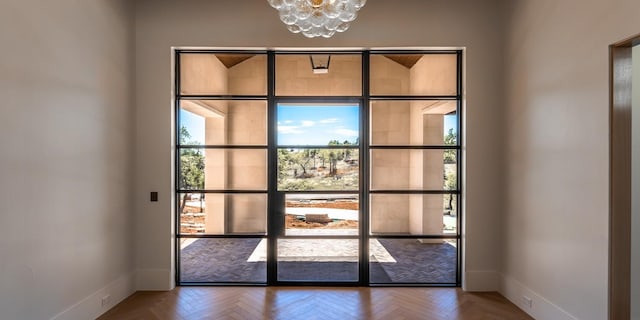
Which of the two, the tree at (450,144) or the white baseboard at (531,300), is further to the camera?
the tree at (450,144)

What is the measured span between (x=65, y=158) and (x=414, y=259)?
13.2 ft

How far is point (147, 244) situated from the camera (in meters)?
4.30

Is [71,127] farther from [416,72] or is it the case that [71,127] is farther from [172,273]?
[416,72]

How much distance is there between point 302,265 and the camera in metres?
4.47

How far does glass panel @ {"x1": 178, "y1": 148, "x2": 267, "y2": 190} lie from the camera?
4.44 m

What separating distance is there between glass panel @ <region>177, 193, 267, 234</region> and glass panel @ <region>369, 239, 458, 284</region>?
1522mm

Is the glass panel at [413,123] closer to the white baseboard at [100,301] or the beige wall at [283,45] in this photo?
the beige wall at [283,45]

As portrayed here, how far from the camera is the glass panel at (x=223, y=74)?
4.44 m

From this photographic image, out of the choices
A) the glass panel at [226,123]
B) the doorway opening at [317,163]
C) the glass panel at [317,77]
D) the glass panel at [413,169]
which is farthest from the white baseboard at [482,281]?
the glass panel at [226,123]

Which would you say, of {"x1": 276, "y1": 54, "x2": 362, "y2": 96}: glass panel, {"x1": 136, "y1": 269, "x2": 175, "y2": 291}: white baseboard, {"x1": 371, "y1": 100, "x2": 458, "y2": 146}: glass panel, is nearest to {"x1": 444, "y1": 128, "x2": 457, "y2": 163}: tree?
{"x1": 371, "y1": 100, "x2": 458, "y2": 146}: glass panel

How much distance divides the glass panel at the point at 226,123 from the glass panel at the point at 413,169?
155cm

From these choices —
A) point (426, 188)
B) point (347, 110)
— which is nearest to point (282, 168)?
point (347, 110)

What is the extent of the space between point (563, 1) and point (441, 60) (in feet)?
4.76

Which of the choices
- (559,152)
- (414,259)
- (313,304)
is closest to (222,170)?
(313,304)
